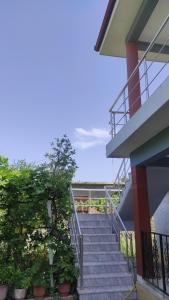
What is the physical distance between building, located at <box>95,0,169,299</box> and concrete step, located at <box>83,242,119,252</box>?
1020 mm

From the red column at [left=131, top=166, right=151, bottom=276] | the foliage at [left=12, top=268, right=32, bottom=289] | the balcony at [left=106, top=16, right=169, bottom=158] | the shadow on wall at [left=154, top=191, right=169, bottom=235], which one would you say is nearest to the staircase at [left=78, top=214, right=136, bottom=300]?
the red column at [left=131, top=166, right=151, bottom=276]

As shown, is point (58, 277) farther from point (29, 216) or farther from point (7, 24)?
point (7, 24)

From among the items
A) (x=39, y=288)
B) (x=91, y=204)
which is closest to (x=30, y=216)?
(x=39, y=288)

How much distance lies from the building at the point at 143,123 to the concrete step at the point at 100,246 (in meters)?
1.02

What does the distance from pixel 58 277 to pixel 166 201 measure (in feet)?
12.7

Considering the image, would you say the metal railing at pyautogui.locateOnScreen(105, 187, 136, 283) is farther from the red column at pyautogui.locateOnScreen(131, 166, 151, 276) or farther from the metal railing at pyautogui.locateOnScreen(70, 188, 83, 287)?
the metal railing at pyautogui.locateOnScreen(70, 188, 83, 287)

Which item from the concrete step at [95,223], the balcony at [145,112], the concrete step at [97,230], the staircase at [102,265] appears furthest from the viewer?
the concrete step at [95,223]

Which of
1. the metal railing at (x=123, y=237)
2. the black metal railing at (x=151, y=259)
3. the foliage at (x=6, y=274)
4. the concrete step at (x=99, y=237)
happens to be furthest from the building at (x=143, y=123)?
the foliage at (x=6, y=274)

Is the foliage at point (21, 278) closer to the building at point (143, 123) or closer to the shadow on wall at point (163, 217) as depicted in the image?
the building at point (143, 123)

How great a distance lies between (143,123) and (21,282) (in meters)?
4.01

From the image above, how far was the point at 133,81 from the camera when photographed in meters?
7.51

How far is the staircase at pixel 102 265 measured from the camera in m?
6.34

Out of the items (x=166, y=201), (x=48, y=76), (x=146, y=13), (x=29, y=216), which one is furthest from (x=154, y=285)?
(x=48, y=76)

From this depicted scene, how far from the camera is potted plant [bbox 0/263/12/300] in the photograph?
6.38 meters
